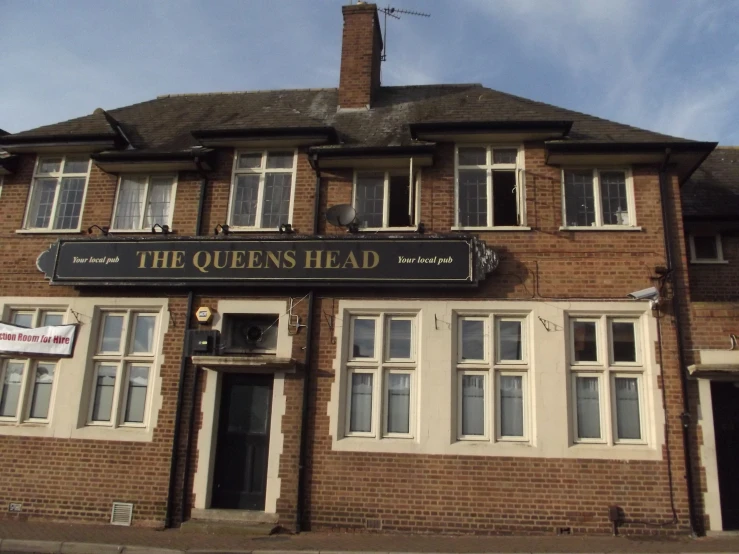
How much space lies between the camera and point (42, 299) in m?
10.8

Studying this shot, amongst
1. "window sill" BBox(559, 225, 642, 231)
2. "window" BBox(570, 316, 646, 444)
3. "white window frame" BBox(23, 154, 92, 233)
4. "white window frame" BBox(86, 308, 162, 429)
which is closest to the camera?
"window" BBox(570, 316, 646, 444)

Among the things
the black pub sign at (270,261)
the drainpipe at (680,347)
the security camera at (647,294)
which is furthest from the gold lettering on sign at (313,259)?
the drainpipe at (680,347)

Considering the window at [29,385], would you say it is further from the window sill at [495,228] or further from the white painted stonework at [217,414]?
the window sill at [495,228]

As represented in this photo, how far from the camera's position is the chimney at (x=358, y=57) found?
1280 cm

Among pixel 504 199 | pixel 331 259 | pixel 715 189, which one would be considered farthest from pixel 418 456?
pixel 715 189

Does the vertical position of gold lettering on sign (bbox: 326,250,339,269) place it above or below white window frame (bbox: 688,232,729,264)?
below

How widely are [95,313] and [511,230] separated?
7.46 m

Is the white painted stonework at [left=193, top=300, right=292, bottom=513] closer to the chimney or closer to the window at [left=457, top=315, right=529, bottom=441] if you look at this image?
the window at [left=457, top=315, right=529, bottom=441]

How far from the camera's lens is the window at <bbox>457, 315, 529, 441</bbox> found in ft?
31.0

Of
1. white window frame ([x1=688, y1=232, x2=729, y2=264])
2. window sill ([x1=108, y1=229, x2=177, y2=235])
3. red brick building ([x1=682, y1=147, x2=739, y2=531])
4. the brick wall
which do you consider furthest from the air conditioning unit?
white window frame ([x1=688, y1=232, x2=729, y2=264])

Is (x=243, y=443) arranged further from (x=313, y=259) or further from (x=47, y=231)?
(x=47, y=231)

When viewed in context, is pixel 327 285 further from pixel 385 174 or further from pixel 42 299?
pixel 42 299

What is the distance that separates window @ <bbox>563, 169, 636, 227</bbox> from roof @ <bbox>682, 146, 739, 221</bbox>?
6.07 ft

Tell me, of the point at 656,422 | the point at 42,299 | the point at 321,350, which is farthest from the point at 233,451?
the point at 656,422
